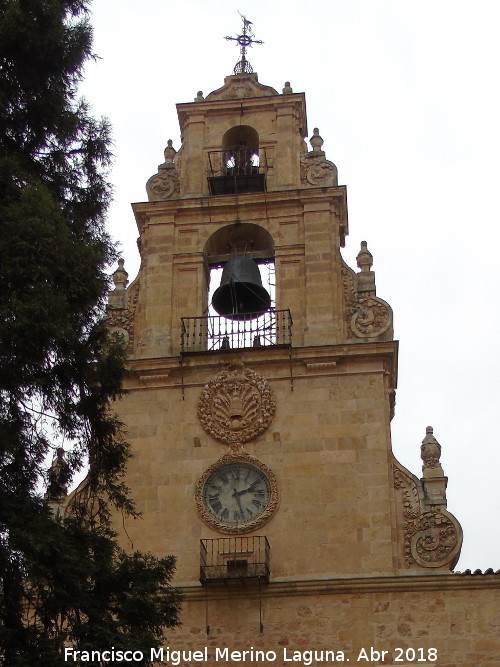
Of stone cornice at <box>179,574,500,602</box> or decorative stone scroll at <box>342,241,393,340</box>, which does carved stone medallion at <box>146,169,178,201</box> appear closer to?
decorative stone scroll at <box>342,241,393,340</box>

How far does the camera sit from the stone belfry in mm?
17781

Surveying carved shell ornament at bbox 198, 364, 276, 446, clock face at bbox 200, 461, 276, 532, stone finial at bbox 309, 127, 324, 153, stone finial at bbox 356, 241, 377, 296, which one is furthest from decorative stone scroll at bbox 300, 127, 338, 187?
clock face at bbox 200, 461, 276, 532

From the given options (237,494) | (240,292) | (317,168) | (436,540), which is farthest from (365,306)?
(436,540)

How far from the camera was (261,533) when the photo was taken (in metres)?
18.4

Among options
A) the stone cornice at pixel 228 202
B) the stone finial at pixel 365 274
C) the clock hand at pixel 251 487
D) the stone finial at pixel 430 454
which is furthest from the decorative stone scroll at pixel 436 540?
the stone cornice at pixel 228 202

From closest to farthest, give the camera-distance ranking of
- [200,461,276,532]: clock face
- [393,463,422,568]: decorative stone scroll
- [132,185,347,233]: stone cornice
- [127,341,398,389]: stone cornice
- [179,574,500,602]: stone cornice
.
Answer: [179,574,500,602]: stone cornice
[393,463,422,568]: decorative stone scroll
[200,461,276,532]: clock face
[127,341,398,389]: stone cornice
[132,185,347,233]: stone cornice

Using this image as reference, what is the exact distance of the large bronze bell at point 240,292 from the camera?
67.4ft

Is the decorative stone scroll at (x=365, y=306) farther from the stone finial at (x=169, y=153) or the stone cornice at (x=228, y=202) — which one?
the stone finial at (x=169, y=153)

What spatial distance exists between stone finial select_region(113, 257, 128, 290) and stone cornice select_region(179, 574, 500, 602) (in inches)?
207

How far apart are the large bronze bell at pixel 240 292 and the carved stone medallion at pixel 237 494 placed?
266 centimetres

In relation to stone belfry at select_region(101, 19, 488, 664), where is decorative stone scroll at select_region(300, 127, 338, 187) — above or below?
above

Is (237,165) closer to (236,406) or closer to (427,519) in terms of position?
(236,406)

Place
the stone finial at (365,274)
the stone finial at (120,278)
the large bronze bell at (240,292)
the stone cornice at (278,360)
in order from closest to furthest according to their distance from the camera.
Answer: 1. the stone cornice at (278,360)
2. the stone finial at (365,274)
3. the large bronze bell at (240,292)
4. the stone finial at (120,278)

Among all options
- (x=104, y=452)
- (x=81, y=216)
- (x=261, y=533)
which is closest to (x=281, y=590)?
(x=261, y=533)
